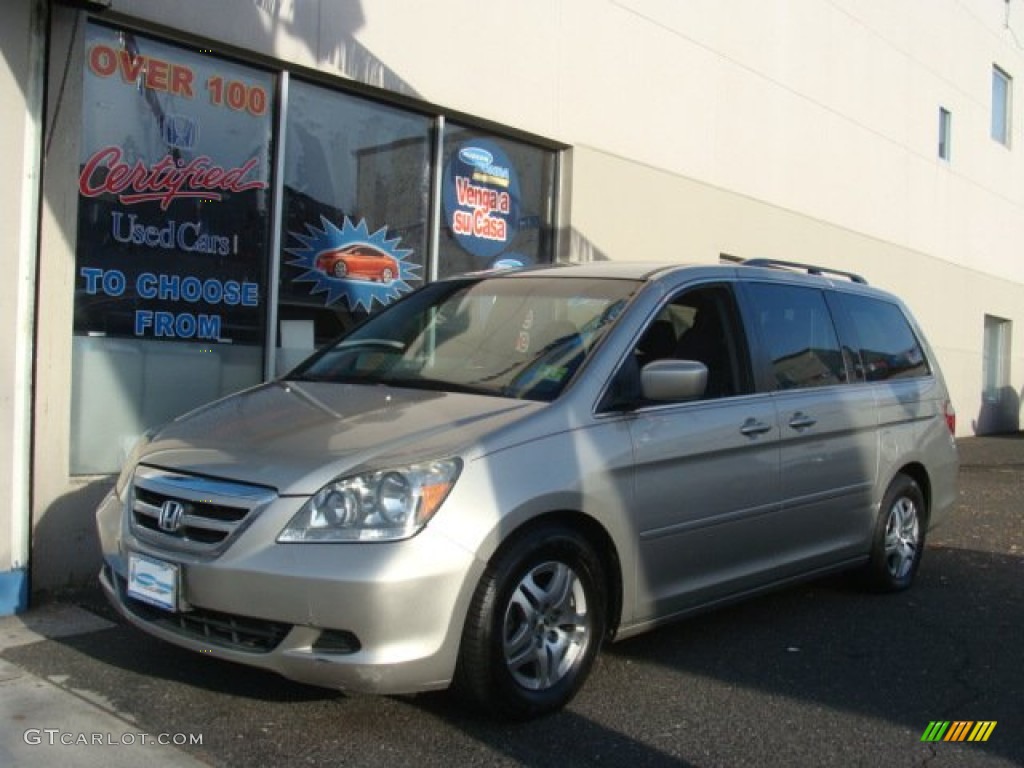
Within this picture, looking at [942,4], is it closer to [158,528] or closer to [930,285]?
[930,285]

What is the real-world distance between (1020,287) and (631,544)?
18.6 metres

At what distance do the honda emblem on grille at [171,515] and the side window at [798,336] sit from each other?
9.35 feet

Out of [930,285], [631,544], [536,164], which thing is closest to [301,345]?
[536,164]

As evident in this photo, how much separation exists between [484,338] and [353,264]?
328cm

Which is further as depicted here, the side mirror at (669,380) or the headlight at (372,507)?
the side mirror at (669,380)

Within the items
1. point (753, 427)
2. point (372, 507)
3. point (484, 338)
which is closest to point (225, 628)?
point (372, 507)

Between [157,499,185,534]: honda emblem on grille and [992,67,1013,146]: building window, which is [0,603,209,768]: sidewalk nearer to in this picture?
[157,499,185,534]: honda emblem on grille

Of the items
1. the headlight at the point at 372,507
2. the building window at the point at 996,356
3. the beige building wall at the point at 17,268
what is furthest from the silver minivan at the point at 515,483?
the building window at the point at 996,356

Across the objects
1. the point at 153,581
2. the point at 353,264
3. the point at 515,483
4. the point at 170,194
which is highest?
the point at 170,194

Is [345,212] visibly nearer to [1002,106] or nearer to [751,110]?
[751,110]

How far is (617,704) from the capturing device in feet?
13.3

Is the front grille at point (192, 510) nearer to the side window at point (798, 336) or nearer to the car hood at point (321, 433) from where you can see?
the car hood at point (321, 433)

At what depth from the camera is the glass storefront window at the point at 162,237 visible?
5996mm

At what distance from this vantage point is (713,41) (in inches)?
437
